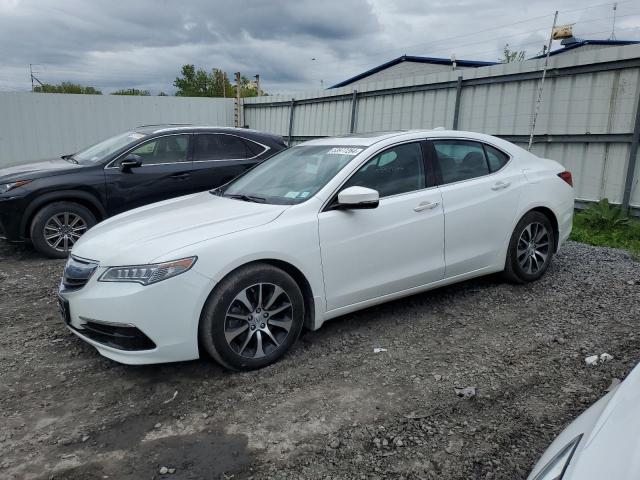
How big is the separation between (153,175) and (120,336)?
13.7 ft

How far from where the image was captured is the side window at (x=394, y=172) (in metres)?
4.05

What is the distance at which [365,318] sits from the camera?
4.45 meters

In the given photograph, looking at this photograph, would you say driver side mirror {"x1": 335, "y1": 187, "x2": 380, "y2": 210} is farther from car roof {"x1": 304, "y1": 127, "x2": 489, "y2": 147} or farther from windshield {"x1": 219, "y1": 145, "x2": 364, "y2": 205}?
car roof {"x1": 304, "y1": 127, "x2": 489, "y2": 147}

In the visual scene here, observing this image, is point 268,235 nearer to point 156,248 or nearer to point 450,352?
point 156,248

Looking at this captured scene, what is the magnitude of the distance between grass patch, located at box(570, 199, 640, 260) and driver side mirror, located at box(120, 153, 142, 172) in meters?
6.07

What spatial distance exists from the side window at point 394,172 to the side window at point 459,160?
9.4 inches

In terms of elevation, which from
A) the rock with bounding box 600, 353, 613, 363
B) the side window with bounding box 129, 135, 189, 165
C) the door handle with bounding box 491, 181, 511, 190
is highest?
the side window with bounding box 129, 135, 189, 165

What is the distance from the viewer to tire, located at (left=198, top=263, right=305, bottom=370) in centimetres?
330

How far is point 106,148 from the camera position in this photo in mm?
7219

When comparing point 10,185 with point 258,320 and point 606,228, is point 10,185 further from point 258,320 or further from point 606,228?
point 606,228

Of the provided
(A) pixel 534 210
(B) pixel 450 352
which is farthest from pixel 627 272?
(B) pixel 450 352

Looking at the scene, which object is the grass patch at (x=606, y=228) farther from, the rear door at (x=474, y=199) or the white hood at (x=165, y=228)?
the white hood at (x=165, y=228)

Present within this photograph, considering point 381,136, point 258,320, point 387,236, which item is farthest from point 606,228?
point 258,320

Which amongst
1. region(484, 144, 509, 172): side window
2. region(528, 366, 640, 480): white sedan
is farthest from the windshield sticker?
region(528, 366, 640, 480): white sedan
